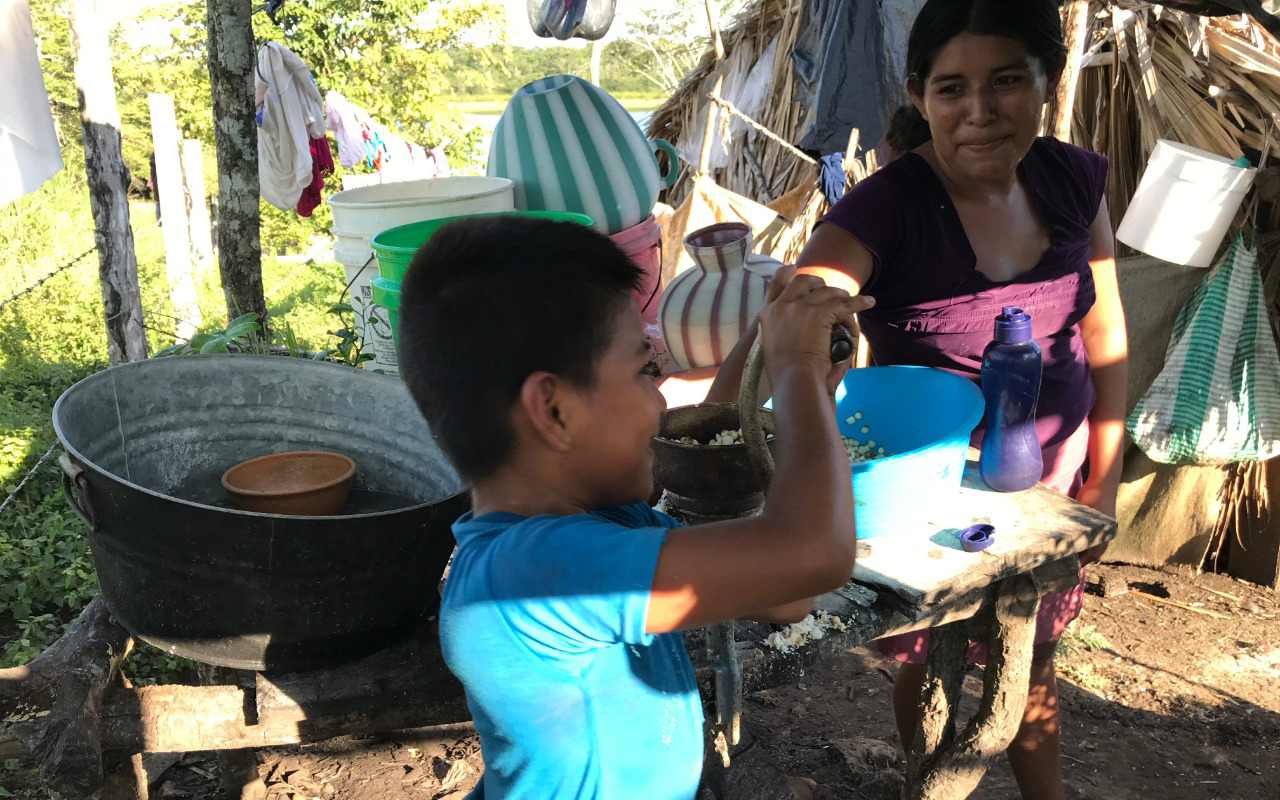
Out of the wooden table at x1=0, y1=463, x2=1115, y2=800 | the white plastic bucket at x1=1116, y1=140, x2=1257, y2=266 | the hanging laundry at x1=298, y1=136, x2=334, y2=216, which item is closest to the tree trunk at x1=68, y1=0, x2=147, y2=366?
the wooden table at x1=0, y1=463, x2=1115, y2=800

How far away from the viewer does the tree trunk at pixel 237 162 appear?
4.30 m

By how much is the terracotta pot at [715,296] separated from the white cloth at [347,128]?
7814 mm

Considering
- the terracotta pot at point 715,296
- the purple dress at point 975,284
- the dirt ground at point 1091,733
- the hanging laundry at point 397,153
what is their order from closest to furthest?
the purple dress at point 975,284 → the terracotta pot at point 715,296 → the dirt ground at point 1091,733 → the hanging laundry at point 397,153

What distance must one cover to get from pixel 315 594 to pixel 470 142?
15.2 meters

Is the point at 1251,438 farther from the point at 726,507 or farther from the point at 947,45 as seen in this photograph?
the point at 726,507

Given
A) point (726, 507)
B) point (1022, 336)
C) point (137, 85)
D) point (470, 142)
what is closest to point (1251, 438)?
point (1022, 336)

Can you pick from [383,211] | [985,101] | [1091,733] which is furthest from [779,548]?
[1091,733]

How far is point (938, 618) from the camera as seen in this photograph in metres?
1.81

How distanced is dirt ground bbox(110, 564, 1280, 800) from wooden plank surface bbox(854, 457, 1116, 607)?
135 centimetres

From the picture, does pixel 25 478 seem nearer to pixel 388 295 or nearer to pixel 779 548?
pixel 388 295

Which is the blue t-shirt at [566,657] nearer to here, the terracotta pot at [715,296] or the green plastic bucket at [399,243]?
the green plastic bucket at [399,243]

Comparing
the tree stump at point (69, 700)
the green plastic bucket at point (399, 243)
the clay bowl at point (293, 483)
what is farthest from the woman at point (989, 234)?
the tree stump at point (69, 700)

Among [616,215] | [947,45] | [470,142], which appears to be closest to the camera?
[947,45]

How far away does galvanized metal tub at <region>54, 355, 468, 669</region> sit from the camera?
1.65 metres
